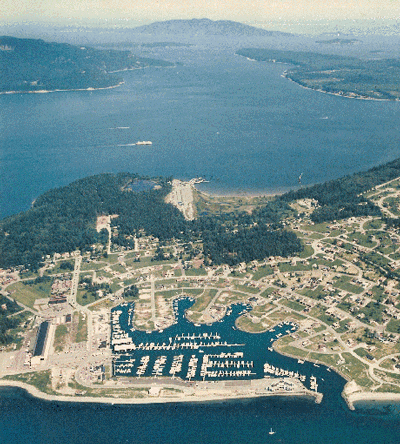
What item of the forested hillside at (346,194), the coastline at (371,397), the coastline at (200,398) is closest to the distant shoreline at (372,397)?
the coastline at (371,397)

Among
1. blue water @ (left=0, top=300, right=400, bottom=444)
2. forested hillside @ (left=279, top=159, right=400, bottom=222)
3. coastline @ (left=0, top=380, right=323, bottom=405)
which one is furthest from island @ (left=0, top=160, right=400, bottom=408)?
blue water @ (left=0, top=300, right=400, bottom=444)

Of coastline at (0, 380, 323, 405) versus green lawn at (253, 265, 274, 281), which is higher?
green lawn at (253, 265, 274, 281)

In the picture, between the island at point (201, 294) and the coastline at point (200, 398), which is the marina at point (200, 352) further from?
the coastline at point (200, 398)

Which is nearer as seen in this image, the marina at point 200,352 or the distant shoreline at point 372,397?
the distant shoreline at point 372,397

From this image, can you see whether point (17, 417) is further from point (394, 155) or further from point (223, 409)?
point (394, 155)

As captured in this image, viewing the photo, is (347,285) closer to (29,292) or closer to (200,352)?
(200,352)

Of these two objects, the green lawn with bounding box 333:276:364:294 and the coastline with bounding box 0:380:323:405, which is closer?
the coastline with bounding box 0:380:323:405

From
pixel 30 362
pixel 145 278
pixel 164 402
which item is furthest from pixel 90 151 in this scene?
pixel 164 402

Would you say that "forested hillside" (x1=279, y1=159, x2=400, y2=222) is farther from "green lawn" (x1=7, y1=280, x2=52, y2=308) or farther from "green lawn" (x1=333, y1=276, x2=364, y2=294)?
"green lawn" (x1=7, y1=280, x2=52, y2=308)
